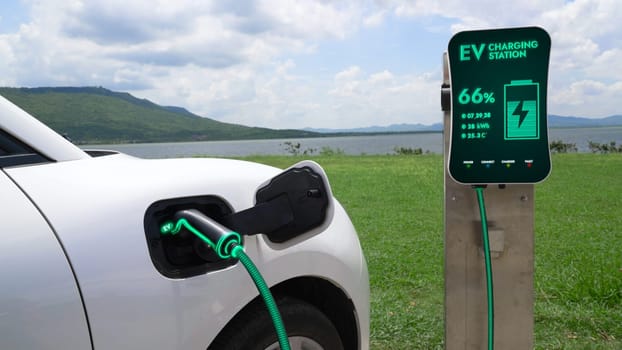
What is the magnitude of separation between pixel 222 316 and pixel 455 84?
1506 mm

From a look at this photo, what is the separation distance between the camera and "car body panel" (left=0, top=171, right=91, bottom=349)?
1.17m

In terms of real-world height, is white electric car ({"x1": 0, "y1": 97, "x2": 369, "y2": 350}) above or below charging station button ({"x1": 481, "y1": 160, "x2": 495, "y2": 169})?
below

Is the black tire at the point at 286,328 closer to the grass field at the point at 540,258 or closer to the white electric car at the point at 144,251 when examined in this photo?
the white electric car at the point at 144,251

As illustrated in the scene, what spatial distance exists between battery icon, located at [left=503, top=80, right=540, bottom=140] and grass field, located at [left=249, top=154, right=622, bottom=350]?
1688 millimetres

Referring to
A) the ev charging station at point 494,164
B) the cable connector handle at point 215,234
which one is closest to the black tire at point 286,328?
the cable connector handle at point 215,234

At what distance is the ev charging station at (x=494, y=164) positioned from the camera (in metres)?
2.50

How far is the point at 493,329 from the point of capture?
2775 millimetres

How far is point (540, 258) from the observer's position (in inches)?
244

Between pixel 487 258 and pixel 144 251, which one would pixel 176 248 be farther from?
pixel 487 258

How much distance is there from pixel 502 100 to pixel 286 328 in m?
1.40

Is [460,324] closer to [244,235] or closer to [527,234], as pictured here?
[527,234]

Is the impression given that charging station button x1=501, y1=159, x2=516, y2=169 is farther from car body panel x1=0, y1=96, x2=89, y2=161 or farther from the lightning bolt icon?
car body panel x1=0, y1=96, x2=89, y2=161

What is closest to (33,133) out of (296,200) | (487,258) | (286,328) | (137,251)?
(137,251)

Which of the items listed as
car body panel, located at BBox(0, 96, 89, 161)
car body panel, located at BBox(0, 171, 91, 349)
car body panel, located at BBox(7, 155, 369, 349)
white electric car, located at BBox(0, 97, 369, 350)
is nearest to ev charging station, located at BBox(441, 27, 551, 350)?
white electric car, located at BBox(0, 97, 369, 350)
